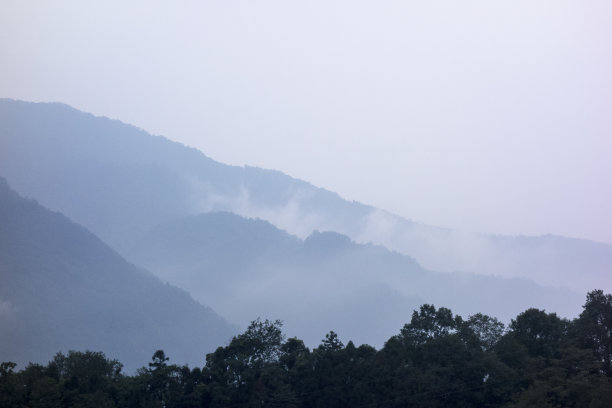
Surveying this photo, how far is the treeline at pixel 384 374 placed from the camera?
3488cm

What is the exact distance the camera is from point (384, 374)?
119 feet

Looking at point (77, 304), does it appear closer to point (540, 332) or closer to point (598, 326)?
point (540, 332)

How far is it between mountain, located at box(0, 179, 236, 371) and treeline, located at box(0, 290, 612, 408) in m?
115

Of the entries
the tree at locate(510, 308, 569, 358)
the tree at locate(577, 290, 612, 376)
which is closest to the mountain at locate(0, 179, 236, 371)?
the tree at locate(510, 308, 569, 358)

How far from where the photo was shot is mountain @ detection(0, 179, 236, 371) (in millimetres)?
155125

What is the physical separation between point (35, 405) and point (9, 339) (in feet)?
394

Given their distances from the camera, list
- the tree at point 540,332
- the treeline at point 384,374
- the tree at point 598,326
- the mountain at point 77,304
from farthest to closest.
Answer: the mountain at point 77,304
the tree at point 540,332
the tree at point 598,326
the treeline at point 384,374

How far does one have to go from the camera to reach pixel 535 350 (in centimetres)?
3878

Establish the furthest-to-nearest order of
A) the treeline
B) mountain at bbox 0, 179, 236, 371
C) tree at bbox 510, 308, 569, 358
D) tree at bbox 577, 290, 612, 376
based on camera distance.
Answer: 1. mountain at bbox 0, 179, 236, 371
2. tree at bbox 510, 308, 569, 358
3. tree at bbox 577, 290, 612, 376
4. the treeline

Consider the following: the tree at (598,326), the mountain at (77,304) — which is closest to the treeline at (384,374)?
the tree at (598,326)

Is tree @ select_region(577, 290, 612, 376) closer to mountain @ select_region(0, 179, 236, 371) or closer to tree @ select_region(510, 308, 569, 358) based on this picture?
tree @ select_region(510, 308, 569, 358)

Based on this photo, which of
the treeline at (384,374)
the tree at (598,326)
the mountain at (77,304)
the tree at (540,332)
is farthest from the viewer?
the mountain at (77,304)

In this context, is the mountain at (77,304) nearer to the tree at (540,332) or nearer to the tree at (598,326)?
the tree at (540,332)

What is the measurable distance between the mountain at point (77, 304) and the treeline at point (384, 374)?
4539 inches
